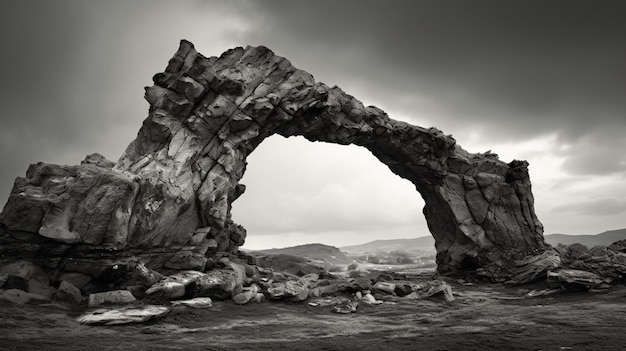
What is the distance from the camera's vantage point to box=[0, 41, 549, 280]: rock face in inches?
866

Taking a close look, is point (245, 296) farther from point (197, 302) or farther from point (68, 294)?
point (68, 294)

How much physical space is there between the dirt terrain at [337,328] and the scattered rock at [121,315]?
0.32m

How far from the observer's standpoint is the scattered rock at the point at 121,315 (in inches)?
627

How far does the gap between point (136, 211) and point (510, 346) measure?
22.1 metres

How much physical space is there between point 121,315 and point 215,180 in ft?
47.3

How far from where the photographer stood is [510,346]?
44.7ft

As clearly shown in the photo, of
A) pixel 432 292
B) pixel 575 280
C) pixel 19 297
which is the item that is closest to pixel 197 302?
pixel 19 297

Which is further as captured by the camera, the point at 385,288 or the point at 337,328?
the point at 385,288

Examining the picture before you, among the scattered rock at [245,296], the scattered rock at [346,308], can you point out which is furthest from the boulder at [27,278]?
the scattered rock at [346,308]

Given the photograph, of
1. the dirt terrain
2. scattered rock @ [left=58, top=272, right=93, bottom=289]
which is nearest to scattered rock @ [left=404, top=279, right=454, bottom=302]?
the dirt terrain

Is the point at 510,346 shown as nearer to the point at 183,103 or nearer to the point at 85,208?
the point at 85,208

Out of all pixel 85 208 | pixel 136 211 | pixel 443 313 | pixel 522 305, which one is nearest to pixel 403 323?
pixel 443 313

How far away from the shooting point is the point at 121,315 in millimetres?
16328

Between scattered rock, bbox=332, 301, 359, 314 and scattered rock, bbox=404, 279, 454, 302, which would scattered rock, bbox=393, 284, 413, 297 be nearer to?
scattered rock, bbox=404, 279, 454, 302
